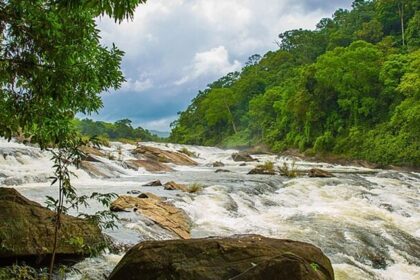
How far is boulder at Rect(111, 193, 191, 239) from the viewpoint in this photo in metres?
9.38

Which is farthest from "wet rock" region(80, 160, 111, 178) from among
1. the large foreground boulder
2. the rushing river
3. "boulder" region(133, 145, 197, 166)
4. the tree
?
the large foreground boulder

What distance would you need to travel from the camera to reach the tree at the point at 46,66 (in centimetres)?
462

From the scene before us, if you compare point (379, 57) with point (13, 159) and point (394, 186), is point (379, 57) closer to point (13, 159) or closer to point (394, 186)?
point (394, 186)

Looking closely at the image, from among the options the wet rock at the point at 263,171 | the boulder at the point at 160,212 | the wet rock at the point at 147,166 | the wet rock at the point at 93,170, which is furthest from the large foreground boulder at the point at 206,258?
the wet rock at the point at 147,166

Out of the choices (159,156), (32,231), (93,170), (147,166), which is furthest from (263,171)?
(32,231)

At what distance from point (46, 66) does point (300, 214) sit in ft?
28.7

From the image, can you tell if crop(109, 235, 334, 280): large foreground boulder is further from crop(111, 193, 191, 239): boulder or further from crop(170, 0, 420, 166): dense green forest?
crop(170, 0, 420, 166): dense green forest

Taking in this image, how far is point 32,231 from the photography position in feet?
21.4

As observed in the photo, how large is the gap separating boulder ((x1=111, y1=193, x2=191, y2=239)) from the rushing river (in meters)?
0.25

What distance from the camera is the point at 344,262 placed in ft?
27.0

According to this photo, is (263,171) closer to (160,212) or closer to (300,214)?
(300,214)

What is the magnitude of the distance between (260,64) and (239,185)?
6774cm

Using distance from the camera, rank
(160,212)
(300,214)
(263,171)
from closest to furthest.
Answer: (160,212) → (300,214) → (263,171)

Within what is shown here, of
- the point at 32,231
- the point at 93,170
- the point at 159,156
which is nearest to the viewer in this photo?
the point at 32,231
